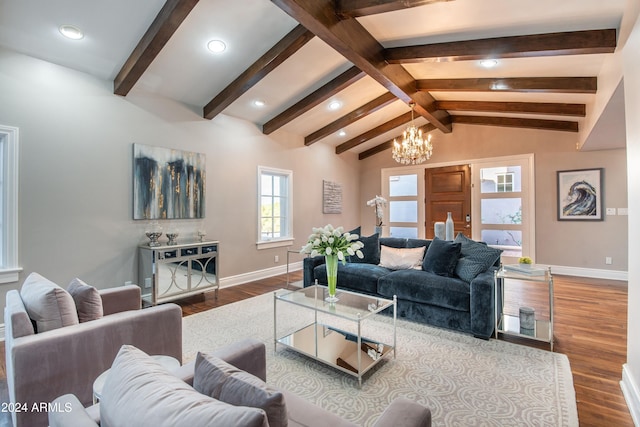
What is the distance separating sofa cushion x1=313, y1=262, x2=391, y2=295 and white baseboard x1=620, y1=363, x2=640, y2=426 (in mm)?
2093

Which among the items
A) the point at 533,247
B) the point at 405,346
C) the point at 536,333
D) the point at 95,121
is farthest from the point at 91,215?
the point at 533,247

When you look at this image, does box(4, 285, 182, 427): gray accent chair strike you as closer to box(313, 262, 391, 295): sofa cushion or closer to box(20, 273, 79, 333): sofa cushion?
box(20, 273, 79, 333): sofa cushion

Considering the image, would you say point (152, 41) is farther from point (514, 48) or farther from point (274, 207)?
point (514, 48)

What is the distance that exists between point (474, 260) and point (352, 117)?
348 cm

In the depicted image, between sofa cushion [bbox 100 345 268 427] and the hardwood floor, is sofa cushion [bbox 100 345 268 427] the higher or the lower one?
the higher one

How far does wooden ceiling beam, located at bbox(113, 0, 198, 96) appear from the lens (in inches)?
106

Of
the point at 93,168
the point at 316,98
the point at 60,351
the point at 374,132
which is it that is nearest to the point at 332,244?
the point at 60,351

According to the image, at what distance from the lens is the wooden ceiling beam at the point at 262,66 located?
3.33 meters

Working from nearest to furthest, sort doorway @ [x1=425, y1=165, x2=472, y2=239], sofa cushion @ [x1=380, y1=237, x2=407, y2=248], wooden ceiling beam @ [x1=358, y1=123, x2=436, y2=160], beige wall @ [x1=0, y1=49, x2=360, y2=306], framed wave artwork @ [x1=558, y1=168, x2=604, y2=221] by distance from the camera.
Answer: beige wall @ [x1=0, y1=49, x2=360, y2=306]
sofa cushion @ [x1=380, y1=237, x2=407, y2=248]
framed wave artwork @ [x1=558, y1=168, x2=604, y2=221]
doorway @ [x1=425, y1=165, x2=472, y2=239]
wooden ceiling beam @ [x1=358, y1=123, x2=436, y2=160]

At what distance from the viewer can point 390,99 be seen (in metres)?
5.21

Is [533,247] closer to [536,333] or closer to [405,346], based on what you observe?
[536,333]

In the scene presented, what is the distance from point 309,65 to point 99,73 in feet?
8.06

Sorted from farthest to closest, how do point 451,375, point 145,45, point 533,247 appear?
1. point 533,247
2. point 145,45
3. point 451,375

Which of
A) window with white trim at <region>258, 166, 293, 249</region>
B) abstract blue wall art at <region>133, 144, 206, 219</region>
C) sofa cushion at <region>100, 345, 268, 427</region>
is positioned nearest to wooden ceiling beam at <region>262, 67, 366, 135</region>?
window with white trim at <region>258, 166, 293, 249</region>
